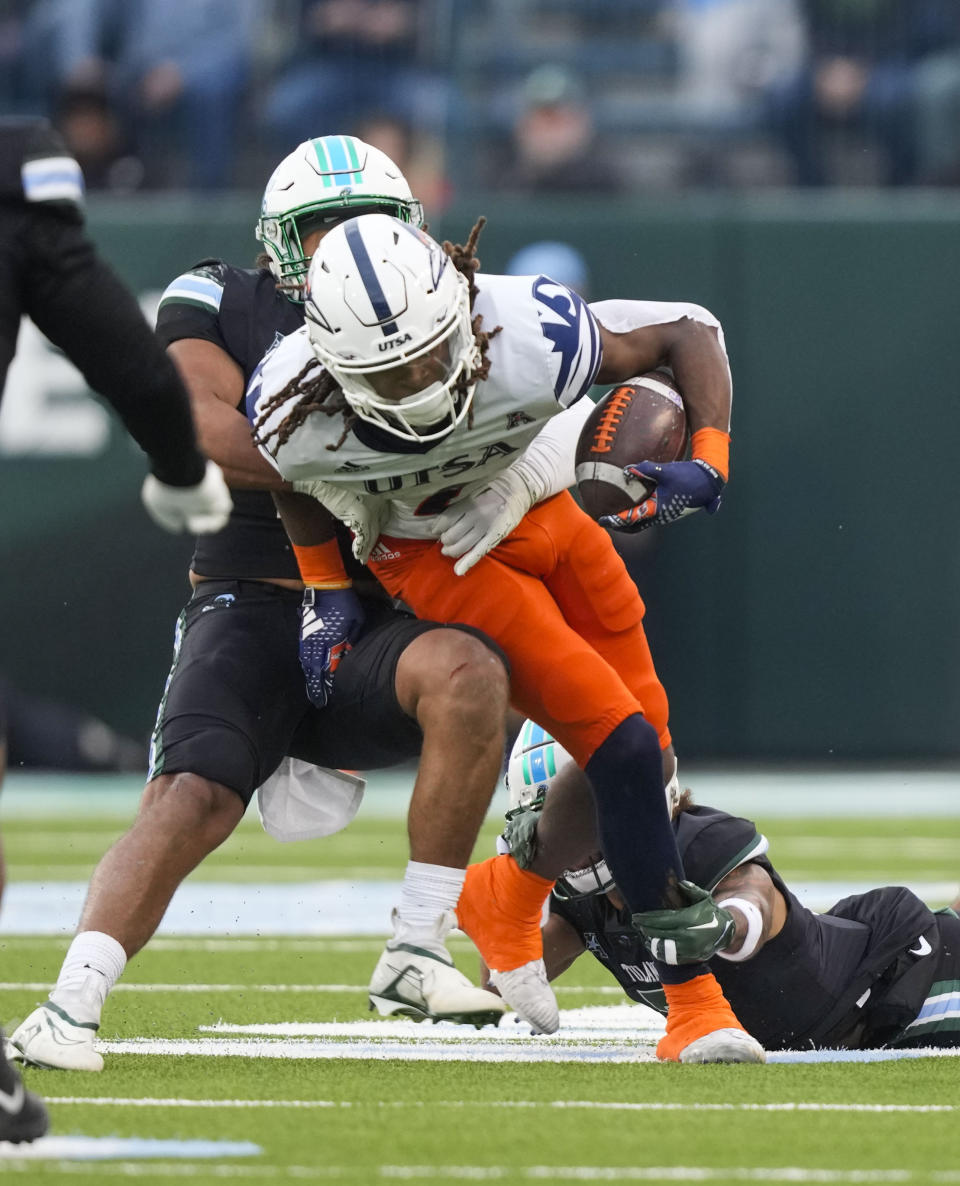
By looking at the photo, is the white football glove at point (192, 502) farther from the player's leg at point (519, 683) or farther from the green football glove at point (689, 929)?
the green football glove at point (689, 929)

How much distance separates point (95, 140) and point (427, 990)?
25.7 feet

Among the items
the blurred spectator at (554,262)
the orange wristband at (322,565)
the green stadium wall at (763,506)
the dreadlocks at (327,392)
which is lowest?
the green stadium wall at (763,506)

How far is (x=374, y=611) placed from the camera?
414 centimetres

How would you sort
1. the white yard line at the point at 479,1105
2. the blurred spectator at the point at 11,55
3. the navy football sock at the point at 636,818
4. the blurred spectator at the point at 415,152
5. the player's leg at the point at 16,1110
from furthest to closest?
the blurred spectator at the point at 11,55, the blurred spectator at the point at 415,152, the navy football sock at the point at 636,818, the white yard line at the point at 479,1105, the player's leg at the point at 16,1110

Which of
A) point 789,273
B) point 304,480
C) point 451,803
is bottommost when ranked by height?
point 789,273

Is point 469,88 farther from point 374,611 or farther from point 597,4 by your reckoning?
point 374,611

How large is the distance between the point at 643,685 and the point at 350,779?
66cm

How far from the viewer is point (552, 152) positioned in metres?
10.6

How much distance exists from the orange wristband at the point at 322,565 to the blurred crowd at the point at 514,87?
6.79 metres

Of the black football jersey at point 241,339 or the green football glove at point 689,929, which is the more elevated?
the black football jersey at point 241,339

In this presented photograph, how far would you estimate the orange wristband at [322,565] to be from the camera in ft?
13.2

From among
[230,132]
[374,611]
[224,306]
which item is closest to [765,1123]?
[374,611]

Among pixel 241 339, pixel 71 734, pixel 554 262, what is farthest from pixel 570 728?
pixel 71 734

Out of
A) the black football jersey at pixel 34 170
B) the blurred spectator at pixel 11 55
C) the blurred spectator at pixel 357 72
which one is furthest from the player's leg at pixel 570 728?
the blurred spectator at pixel 11 55
